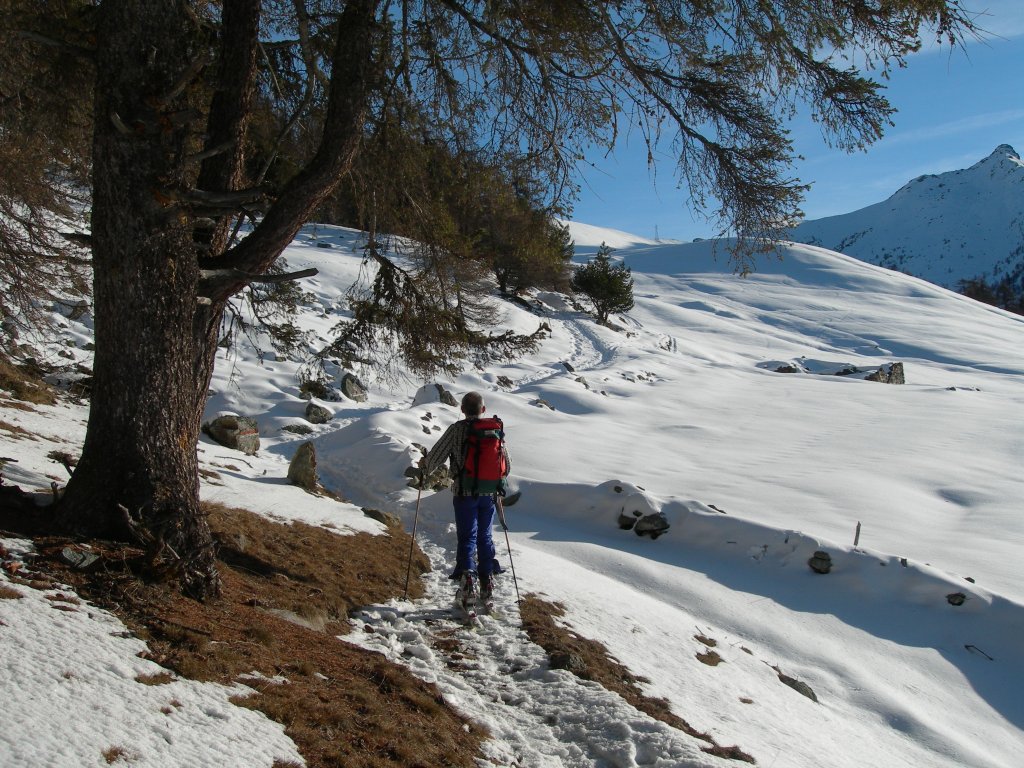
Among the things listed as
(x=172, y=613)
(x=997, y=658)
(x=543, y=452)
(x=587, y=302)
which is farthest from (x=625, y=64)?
(x=587, y=302)

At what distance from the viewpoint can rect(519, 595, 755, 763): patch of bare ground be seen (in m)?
4.43

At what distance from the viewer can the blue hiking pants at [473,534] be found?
19.5ft

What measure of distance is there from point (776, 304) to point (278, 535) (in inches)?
2138

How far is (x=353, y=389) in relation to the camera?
17.5 m

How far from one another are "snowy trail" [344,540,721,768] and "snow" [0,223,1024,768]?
2 centimetres

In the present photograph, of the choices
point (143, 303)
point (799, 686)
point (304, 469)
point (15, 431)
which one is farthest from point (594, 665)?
point (15, 431)

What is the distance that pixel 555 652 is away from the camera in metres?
5.09

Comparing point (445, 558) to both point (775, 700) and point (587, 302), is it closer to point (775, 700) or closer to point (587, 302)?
point (775, 700)

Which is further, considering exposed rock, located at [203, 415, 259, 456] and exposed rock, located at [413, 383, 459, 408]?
exposed rock, located at [413, 383, 459, 408]

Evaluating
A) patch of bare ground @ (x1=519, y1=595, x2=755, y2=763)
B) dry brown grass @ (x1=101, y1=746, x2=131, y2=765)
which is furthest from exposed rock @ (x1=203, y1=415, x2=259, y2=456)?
dry brown grass @ (x1=101, y1=746, x2=131, y2=765)

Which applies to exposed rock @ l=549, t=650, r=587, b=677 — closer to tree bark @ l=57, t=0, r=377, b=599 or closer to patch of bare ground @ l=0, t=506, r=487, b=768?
patch of bare ground @ l=0, t=506, r=487, b=768

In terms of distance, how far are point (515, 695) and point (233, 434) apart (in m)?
8.82

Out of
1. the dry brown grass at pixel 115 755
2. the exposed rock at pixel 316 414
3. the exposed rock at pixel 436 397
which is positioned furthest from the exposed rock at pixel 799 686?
the exposed rock at pixel 436 397

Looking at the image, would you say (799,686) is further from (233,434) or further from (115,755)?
(233,434)
